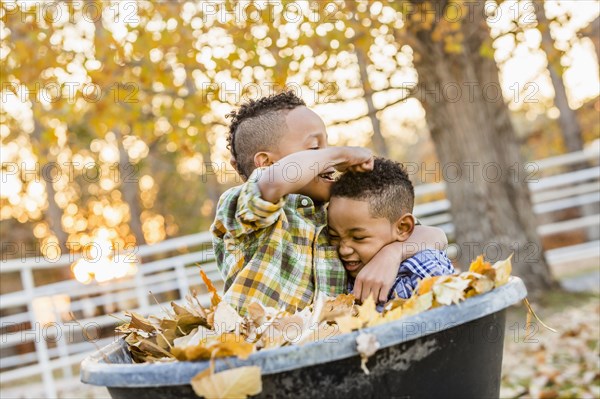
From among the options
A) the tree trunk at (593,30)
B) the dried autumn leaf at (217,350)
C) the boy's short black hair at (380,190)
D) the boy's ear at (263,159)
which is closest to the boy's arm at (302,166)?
the boy's short black hair at (380,190)

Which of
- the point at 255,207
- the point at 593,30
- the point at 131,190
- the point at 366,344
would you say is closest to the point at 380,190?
the point at 255,207

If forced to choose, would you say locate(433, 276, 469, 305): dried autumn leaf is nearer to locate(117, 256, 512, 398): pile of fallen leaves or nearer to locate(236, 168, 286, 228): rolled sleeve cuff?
locate(117, 256, 512, 398): pile of fallen leaves

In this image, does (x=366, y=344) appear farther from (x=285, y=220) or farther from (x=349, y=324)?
(x=285, y=220)

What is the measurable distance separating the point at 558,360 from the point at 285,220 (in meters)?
3.30

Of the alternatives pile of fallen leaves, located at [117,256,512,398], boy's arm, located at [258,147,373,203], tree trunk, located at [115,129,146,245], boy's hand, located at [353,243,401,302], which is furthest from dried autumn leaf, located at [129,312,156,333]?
tree trunk, located at [115,129,146,245]

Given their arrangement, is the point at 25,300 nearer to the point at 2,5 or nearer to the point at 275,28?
the point at 2,5

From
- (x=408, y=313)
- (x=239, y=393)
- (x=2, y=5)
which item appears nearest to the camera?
(x=239, y=393)

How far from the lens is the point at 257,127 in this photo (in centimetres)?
221

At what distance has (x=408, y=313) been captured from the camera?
1.36m

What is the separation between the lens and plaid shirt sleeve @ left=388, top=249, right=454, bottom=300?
6.28 ft

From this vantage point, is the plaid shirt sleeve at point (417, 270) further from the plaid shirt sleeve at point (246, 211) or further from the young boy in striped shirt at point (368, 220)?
the plaid shirt sleeve at point (246, 211)

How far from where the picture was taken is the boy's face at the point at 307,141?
6.92ft

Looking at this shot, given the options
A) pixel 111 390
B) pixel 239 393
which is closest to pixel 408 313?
pixel 239 393

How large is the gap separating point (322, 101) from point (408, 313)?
12.3 ft
